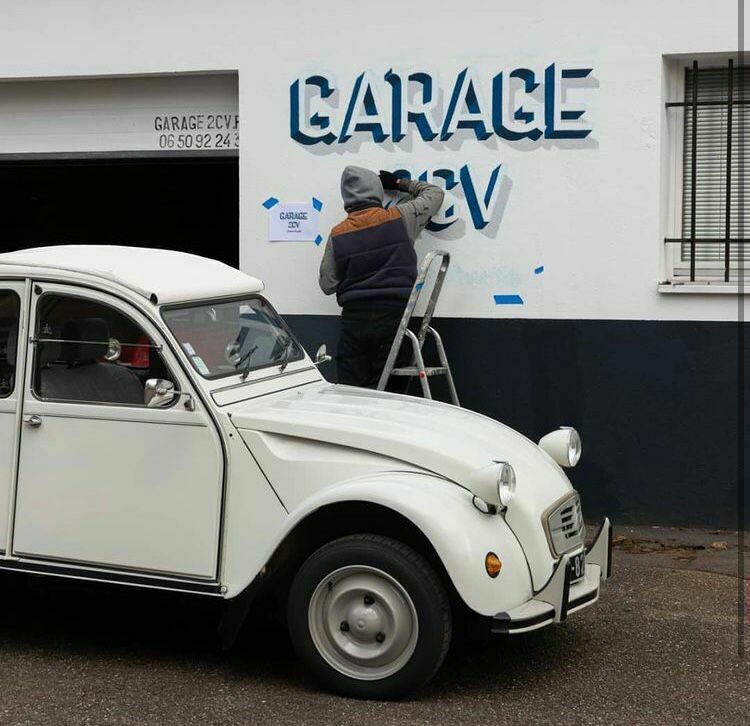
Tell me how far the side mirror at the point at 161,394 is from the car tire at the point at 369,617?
2.89 feet

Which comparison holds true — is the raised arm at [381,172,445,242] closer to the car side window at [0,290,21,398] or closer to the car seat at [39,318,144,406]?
the car seat at [39,318,144,406]

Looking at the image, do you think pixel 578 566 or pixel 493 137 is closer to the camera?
pixel 578 566

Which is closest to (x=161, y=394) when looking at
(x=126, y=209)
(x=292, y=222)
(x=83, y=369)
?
(x=83, y=369)

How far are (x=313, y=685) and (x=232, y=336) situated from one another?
5.57 ft

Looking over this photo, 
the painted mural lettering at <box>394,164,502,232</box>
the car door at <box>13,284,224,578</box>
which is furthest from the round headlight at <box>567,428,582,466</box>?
the painted mural lettering at <box>394,164,502,232</box>

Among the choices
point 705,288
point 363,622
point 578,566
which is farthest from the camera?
point 705,288

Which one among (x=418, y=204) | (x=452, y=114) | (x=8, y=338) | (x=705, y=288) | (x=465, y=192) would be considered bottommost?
(x=8, y=338)

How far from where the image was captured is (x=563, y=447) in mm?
6180

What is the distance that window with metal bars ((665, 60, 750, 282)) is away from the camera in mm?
8477

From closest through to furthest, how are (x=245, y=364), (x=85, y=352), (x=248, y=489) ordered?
(x=248, y=489)
(x=85, y=352)
(x=245, y=364)

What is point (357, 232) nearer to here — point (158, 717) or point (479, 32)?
point (479, 32)

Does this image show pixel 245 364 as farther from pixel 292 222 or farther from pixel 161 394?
pixel 292 222

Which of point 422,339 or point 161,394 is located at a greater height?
point 422,339

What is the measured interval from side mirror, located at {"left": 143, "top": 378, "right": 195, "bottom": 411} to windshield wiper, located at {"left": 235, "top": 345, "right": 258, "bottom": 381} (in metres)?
0.45
